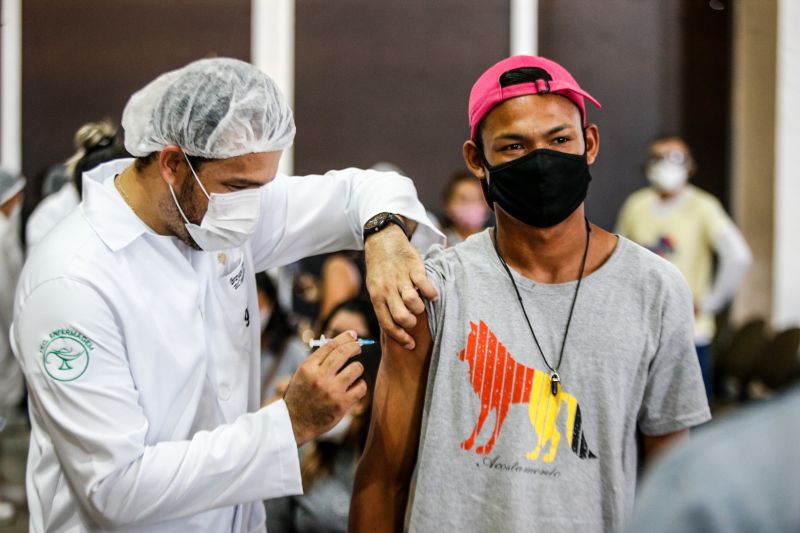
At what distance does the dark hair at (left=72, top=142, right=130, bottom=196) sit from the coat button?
2.53ft

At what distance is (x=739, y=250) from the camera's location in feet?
13.8

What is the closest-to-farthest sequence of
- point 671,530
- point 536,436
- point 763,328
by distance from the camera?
point 671,530, point 536,436, point 763,328

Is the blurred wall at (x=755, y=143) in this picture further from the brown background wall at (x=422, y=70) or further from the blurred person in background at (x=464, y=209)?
the blurred person in background at (x=464, y=209)

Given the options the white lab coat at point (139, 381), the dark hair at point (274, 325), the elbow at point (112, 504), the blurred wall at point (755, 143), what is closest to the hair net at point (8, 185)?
the dark hair at point (274, 325)

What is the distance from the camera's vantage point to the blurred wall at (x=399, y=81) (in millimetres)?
5797

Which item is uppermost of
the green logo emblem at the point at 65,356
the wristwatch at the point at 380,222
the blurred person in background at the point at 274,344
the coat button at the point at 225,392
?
the wristwatch at the point at 380,222

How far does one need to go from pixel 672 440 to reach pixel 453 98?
4.67 metres

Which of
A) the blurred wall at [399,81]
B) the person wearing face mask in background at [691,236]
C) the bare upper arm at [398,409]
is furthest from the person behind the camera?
the blurred wall at [399,81]

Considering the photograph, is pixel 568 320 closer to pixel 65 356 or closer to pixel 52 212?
pixel 65 356

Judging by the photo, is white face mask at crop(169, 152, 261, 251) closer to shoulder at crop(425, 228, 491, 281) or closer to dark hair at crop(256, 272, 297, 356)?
shoulder at crop(425, 228, 491, 281)

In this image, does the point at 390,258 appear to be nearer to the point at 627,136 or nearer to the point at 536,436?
the point at 536,436

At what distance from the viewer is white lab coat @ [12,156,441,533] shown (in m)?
1.32

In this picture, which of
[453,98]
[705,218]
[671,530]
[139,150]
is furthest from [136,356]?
[453,98]

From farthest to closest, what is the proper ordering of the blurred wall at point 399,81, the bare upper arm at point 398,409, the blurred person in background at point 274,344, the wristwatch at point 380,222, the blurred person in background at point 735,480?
the blurred wall at point 399,81 → the blurred person in background at point 274,344 → the wristwatch at point 380,222 → the bare upper arm at point 398,409 → the blurred person in background at point 735,480
